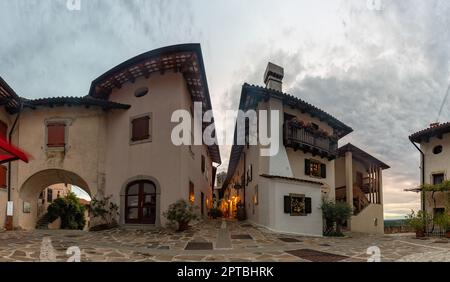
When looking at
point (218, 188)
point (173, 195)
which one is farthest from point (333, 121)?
point (218, 188)

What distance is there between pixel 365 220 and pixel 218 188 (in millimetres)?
42202

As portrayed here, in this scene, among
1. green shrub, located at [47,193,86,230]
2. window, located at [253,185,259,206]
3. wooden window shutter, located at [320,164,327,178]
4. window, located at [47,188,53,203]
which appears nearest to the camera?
window, located at [253,185,259,206]

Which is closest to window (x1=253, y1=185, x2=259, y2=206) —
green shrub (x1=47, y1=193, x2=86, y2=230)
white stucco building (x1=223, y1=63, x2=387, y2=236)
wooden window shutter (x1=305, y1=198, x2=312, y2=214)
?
white stucco building (x1=223, y1=63, x2=387, y2=236)

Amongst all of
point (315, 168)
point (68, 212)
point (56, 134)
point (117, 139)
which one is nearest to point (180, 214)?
point (117, 139)

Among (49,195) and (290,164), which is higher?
(290,164)

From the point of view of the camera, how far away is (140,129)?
17.6 meters

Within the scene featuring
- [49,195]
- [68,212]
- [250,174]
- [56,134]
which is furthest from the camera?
[49,195]

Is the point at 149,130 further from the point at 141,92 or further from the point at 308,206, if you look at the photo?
the point at 308,206

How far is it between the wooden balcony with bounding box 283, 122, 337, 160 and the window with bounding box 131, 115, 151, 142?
7.62 metres

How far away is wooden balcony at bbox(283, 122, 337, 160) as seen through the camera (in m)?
18.1

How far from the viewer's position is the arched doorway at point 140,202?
54.5 feet

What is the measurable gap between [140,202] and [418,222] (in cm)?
1523

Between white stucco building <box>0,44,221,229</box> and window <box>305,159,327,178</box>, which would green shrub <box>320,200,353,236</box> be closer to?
window <box>305,159,327,178</box>
